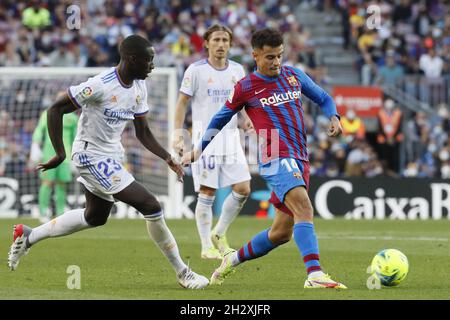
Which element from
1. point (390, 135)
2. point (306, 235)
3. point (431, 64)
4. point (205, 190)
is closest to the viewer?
point (306, 235)

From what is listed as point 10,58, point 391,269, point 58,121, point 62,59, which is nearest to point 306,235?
point 391,269

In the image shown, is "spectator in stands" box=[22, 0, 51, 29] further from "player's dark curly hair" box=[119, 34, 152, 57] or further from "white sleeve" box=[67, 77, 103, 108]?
"player's dark curly hair" box=[119, 34, 152, 57]

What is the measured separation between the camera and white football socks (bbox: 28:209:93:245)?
10.7 m

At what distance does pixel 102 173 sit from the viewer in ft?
33.0

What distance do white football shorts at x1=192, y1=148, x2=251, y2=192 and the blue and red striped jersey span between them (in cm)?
375

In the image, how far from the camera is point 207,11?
30.2 metres

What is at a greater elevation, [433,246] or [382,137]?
[382,137]

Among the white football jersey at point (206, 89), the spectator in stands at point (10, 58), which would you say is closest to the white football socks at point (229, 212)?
the white football jersey at point (206, 89)

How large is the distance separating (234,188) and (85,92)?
433 cm

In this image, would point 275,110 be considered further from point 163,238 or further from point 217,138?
point 217,138

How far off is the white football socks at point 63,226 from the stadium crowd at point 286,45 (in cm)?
1292
